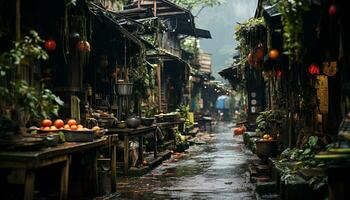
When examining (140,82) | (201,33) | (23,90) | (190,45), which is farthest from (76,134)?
(190,45)

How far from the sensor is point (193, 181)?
1277cm

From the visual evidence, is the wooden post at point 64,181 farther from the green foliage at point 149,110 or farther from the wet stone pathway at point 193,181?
the green foliage at point 149,110

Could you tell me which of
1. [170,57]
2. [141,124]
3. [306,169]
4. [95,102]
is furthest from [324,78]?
[170,57]

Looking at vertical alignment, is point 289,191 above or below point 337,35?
below

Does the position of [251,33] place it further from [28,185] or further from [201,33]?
[201,33]

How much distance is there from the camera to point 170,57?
2480cm

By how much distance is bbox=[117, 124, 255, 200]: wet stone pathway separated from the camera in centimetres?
1064

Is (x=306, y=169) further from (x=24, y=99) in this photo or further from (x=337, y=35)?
(x=24, y=99)

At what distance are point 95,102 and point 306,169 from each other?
8.37m

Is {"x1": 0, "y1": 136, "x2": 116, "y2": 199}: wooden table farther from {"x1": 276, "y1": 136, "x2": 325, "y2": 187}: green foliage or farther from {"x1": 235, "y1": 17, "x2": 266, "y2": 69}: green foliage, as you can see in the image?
{"x1": 235, "y1": 17, "x2": 266, "y2": 69}: green foliage

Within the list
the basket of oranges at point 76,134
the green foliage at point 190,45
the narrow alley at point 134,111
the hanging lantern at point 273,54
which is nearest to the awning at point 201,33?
the green foliage at point 190,45

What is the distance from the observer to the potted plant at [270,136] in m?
13.1

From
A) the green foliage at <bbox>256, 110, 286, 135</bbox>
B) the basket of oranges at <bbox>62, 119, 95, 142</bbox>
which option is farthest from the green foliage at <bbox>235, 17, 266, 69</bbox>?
the basket of oranges at <bbox>62, 119, 95, 142</bbox>

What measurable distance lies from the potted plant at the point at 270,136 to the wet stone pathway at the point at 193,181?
961 millimetres
